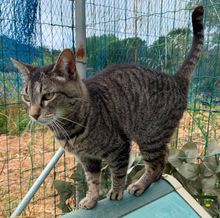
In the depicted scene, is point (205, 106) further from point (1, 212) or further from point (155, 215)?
point (1, 212)

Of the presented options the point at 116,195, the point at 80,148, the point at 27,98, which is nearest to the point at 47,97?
the point at 27,98

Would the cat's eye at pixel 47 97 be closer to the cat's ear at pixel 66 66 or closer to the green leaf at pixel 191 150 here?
the cat's ear at pixel 66 66

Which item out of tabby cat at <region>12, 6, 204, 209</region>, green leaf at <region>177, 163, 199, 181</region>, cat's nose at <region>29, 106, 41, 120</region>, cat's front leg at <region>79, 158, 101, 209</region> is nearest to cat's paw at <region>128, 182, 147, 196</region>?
tabby cat at <region>12, 6, 204, 209</region>

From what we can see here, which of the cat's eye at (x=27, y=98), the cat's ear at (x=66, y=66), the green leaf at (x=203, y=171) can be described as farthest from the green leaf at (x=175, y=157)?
the cat's eye at (x=27, y=98)

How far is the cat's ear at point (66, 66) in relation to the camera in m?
1.12

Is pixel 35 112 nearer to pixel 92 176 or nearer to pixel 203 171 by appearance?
pixel 92 176

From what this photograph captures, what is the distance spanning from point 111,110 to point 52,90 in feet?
1.34

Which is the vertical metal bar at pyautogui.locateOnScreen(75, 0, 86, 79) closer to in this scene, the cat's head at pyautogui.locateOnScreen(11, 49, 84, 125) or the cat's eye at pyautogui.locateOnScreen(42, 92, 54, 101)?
the cat's head at pyautogui.locateOnScreen(11, 49, 84, 125)

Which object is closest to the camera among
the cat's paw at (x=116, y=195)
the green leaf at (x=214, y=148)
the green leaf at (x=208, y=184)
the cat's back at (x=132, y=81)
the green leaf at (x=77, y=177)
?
the cat's paw at (x=116, y=195)

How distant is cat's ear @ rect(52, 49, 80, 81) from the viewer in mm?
1123

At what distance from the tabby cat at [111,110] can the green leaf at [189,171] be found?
388mm

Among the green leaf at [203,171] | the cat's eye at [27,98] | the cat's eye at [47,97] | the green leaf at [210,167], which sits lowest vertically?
the green leaf at [203,171]

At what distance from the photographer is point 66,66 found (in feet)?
3.89

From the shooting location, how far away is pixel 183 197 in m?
1.50
